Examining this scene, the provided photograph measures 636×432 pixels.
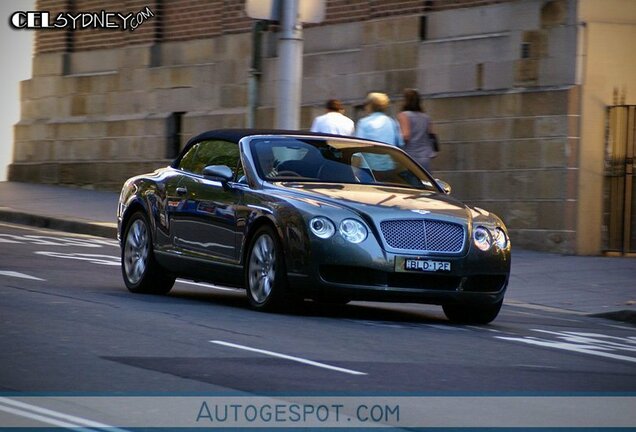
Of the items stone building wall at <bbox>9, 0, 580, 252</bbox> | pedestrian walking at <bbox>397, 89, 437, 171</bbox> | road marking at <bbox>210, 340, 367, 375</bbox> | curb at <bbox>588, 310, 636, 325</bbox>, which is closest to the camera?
road marking at <bbox>210, 340, 367, 375</bbox>

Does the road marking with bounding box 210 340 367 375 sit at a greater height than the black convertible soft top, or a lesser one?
lesser

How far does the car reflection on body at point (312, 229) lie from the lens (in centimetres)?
1118

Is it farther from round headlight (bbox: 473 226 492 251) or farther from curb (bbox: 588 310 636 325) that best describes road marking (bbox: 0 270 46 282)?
curb (bbox: 588 310 636 325)

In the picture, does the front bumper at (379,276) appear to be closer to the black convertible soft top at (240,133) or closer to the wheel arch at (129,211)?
the black convertible soft top at (240,133)

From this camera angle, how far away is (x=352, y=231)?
1113 centimetres

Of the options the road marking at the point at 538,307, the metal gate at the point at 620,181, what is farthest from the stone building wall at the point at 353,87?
the road marking at the point at 538,307

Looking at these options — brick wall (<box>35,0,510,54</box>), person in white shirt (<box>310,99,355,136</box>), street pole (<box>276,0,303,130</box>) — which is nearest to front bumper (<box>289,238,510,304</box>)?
person in white shirt (<box>310,99,355,136</box>)

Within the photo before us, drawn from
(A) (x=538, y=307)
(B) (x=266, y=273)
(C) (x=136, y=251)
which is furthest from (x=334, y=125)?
(B) (x=266, y=273)

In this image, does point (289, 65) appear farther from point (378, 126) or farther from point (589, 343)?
point (589, 343)

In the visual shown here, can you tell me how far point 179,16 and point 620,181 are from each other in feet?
35.9

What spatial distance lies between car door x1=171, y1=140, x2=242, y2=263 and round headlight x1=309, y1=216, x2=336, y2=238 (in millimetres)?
1072

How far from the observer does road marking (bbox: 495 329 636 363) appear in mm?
10383

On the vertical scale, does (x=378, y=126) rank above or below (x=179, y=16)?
below

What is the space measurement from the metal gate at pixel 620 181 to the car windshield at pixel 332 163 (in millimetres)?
6581
